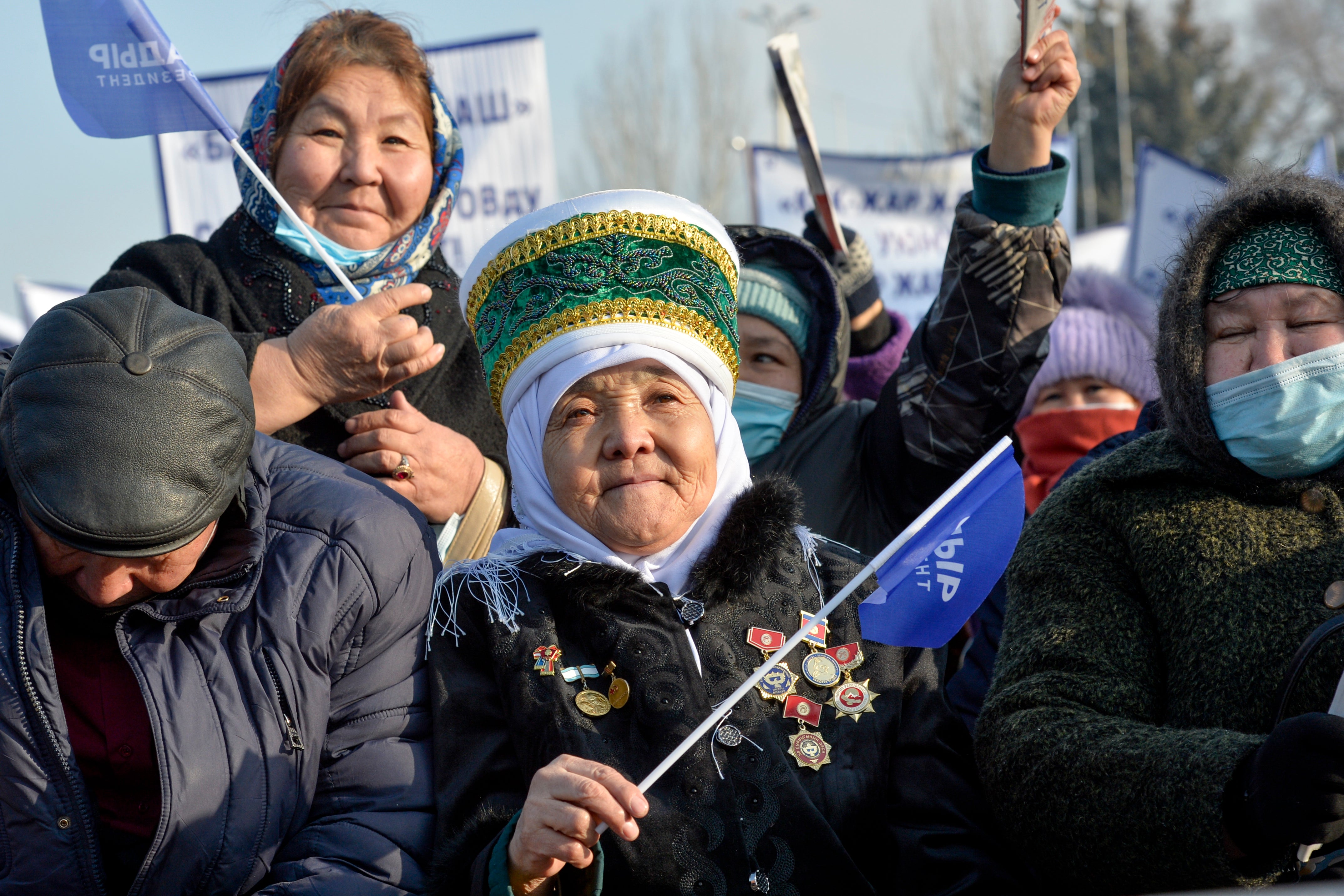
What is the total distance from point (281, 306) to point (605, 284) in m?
1.17

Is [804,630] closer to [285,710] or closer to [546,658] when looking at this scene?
Result: [546,658]

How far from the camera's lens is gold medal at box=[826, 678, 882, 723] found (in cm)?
235

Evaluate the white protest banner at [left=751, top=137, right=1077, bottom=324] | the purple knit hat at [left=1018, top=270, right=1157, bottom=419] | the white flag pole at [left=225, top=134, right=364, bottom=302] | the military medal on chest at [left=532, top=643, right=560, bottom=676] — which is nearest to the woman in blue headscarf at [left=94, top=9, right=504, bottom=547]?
the white flag pole at [left=225, top=134, right=364, bottom=302]

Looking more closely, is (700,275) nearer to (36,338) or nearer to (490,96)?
(36,338)

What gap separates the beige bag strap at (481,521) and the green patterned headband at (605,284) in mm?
510

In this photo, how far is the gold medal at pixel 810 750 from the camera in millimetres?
2295

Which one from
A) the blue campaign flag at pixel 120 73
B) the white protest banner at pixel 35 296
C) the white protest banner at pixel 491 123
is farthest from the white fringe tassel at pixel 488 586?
the white protest banner at pixel 35 296

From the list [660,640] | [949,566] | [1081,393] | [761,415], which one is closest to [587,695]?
[660,640]

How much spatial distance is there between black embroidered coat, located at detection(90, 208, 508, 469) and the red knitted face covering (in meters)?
1.71

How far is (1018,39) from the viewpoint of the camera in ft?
9.04

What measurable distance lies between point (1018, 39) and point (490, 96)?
4.71 metres

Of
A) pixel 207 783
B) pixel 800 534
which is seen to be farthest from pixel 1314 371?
pixel 207 783

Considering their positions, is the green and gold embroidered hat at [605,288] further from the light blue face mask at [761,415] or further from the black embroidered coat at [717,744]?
the light blue face mask at [761,415]

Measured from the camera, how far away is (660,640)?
233 cm
